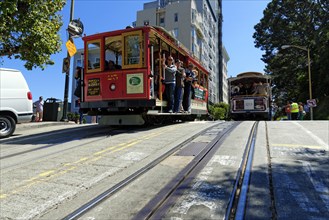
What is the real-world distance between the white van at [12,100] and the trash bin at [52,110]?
6277mm

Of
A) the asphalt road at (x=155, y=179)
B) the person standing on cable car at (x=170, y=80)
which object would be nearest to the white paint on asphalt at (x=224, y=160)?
the asphalt road at (x=155, y=179)

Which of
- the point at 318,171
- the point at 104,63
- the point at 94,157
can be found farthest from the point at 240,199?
the point at 104,63

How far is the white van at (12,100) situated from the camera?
1016cm

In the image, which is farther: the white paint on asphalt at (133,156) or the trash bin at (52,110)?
the trash bin at (52,110)

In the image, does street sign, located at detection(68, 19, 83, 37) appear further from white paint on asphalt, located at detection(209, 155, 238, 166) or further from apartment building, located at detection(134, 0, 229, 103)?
apartment building, located at detection(134, 0, 229, 103)

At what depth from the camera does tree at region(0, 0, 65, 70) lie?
12.2 m

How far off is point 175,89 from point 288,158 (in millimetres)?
6705

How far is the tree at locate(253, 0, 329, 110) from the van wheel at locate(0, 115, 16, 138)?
32.5 metres

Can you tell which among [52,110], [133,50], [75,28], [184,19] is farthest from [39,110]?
[184,19]

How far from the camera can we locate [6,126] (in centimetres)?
1021

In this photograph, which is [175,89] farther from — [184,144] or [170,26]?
[170,26]

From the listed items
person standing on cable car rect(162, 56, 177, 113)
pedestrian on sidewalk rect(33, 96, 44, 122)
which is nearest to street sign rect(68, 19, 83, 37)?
pedestrian on sidewalk rect(33, 96, 44, 122)

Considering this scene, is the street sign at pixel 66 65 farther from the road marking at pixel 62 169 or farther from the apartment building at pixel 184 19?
the apartment building at pixel 184 19

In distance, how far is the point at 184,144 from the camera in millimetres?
7234
